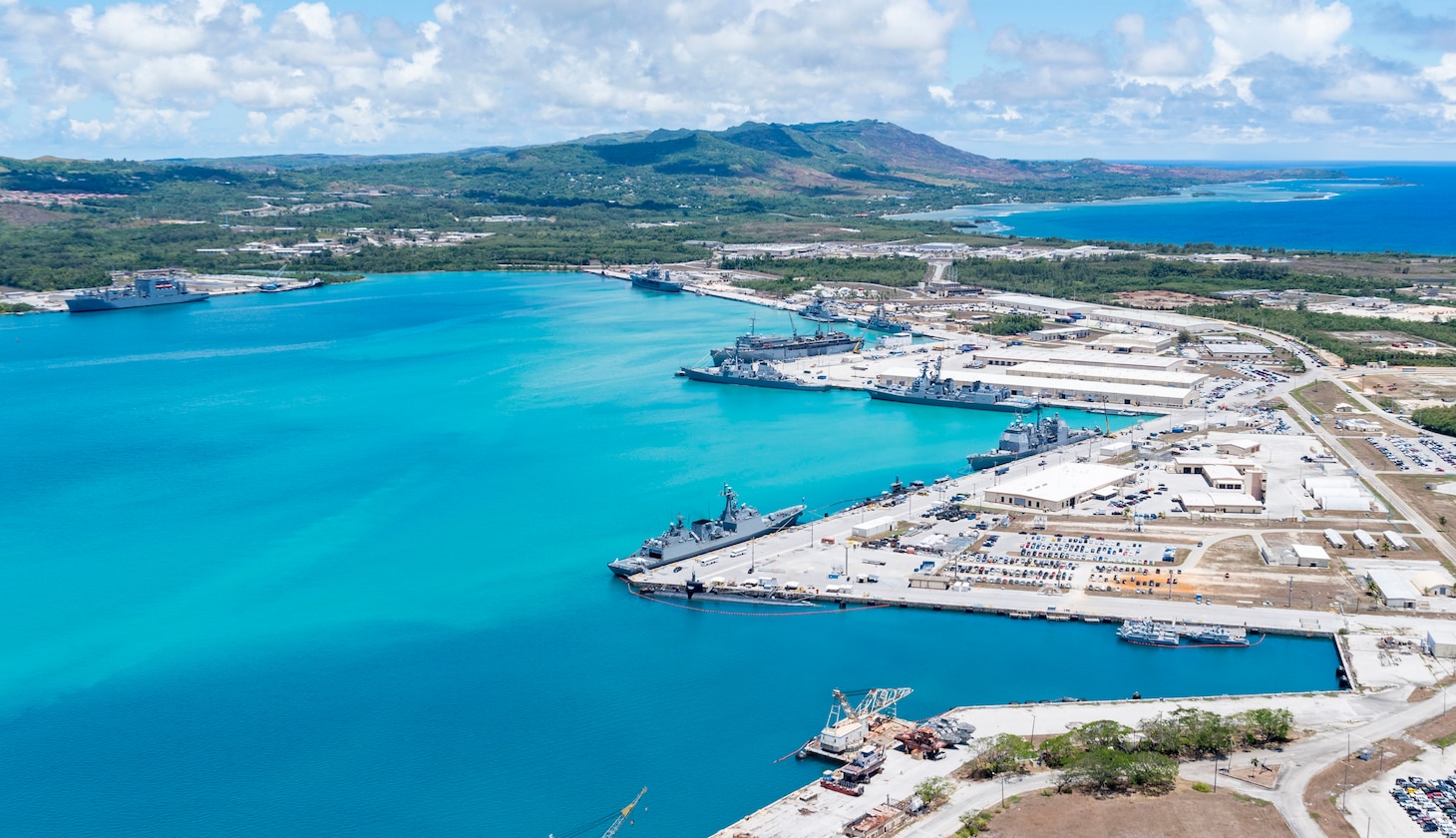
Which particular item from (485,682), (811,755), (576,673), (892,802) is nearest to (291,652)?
(485,682)

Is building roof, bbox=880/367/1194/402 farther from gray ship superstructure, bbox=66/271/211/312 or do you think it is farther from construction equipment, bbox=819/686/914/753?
gray ship superstructure, bbox=66/271/211/312

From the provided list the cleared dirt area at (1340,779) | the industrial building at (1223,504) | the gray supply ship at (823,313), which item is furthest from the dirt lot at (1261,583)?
the gray supply ship at (823,313)

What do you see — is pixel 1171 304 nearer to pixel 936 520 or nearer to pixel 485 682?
pixel 936 520

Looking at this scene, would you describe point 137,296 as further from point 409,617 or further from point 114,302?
point 409,617

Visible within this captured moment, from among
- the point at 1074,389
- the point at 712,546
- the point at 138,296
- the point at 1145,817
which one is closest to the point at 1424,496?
the point at 1074,389

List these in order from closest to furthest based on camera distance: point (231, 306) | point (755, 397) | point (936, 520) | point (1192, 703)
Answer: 1. point (1192, 703)
2. point (936, 520)
3. point (755, 397)
4. point (231, 306)
